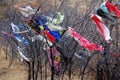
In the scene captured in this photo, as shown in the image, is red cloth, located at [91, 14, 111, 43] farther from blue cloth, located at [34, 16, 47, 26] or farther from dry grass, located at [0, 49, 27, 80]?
dry grass, located at [0, 49, 27, 80]

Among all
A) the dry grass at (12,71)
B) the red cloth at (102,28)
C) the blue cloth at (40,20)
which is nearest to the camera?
the red cloth at (102,28)

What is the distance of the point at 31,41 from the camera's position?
9.05 m

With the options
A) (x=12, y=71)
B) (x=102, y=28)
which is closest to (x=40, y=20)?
(x=102, y=28)

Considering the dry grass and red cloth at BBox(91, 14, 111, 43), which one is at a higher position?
red cloth at BBox(91, 14, 111, 43)

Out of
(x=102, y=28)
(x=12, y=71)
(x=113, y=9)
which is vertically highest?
(x=113, y=9)

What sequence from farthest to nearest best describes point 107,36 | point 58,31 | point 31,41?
point 31,41 < point 58,31 < point 107,36

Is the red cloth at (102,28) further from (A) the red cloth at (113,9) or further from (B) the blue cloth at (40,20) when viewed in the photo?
(B) the blue cloth at (40,20)

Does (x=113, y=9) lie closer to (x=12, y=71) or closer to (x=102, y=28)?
(x=102, y=28)

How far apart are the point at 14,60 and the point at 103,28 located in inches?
440

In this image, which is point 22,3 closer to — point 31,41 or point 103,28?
point 31,41

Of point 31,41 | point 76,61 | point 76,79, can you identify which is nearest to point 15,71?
point 76,79

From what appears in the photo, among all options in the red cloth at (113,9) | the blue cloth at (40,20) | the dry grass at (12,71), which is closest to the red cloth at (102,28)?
the red cloth at (113,9)

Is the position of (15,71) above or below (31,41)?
below

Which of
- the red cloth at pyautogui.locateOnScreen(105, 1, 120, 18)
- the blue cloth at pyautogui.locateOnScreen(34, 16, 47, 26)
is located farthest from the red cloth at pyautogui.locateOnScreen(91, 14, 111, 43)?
the blue cloth at pyautogui.locateOnScreen(34, 16, 47, 26)
